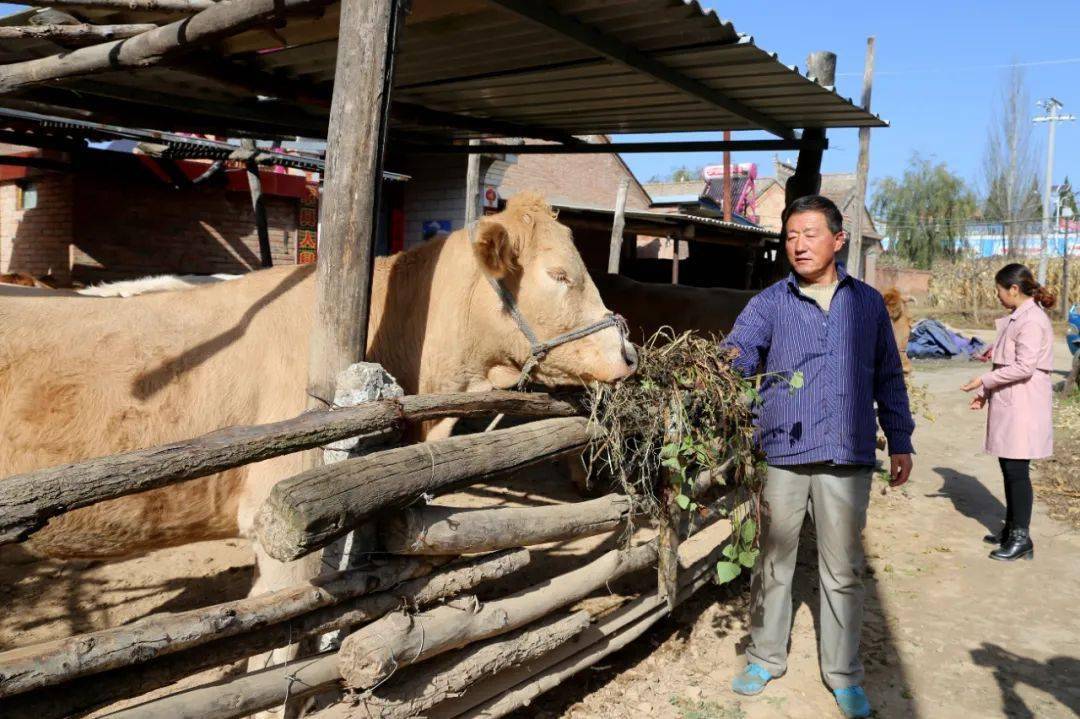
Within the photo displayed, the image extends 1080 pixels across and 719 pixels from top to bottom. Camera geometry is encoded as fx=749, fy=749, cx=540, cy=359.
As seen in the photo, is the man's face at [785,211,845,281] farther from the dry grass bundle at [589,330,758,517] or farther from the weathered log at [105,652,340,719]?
the weathered log at [105,652,340,719]

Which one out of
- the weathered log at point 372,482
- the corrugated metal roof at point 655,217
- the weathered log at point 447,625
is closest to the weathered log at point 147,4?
the weathered log at point 372,482

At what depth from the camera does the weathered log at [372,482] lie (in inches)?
87.4

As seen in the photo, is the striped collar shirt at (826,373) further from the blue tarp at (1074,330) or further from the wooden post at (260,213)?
the blue tarp at (1074,330)

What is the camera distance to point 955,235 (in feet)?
161

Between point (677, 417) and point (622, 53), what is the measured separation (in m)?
2.19

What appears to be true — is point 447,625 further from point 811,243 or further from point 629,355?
point 811,243

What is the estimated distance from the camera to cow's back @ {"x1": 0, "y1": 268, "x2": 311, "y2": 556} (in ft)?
9.57

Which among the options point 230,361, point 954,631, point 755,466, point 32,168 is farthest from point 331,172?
point 32,168

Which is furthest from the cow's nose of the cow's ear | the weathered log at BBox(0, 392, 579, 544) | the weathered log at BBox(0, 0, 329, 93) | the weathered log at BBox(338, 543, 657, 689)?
the weathered log at BBox(0, 0, 329, 93)

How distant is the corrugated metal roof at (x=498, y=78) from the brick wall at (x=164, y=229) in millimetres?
3929

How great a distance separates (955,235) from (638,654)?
53.0 metres

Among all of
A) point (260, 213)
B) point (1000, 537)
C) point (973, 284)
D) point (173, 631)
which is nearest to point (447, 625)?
point (173, 631)

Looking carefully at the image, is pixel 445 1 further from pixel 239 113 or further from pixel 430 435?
pixel 239 113

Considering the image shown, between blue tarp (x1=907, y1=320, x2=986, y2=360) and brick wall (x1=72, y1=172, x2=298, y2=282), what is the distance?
602 inches
